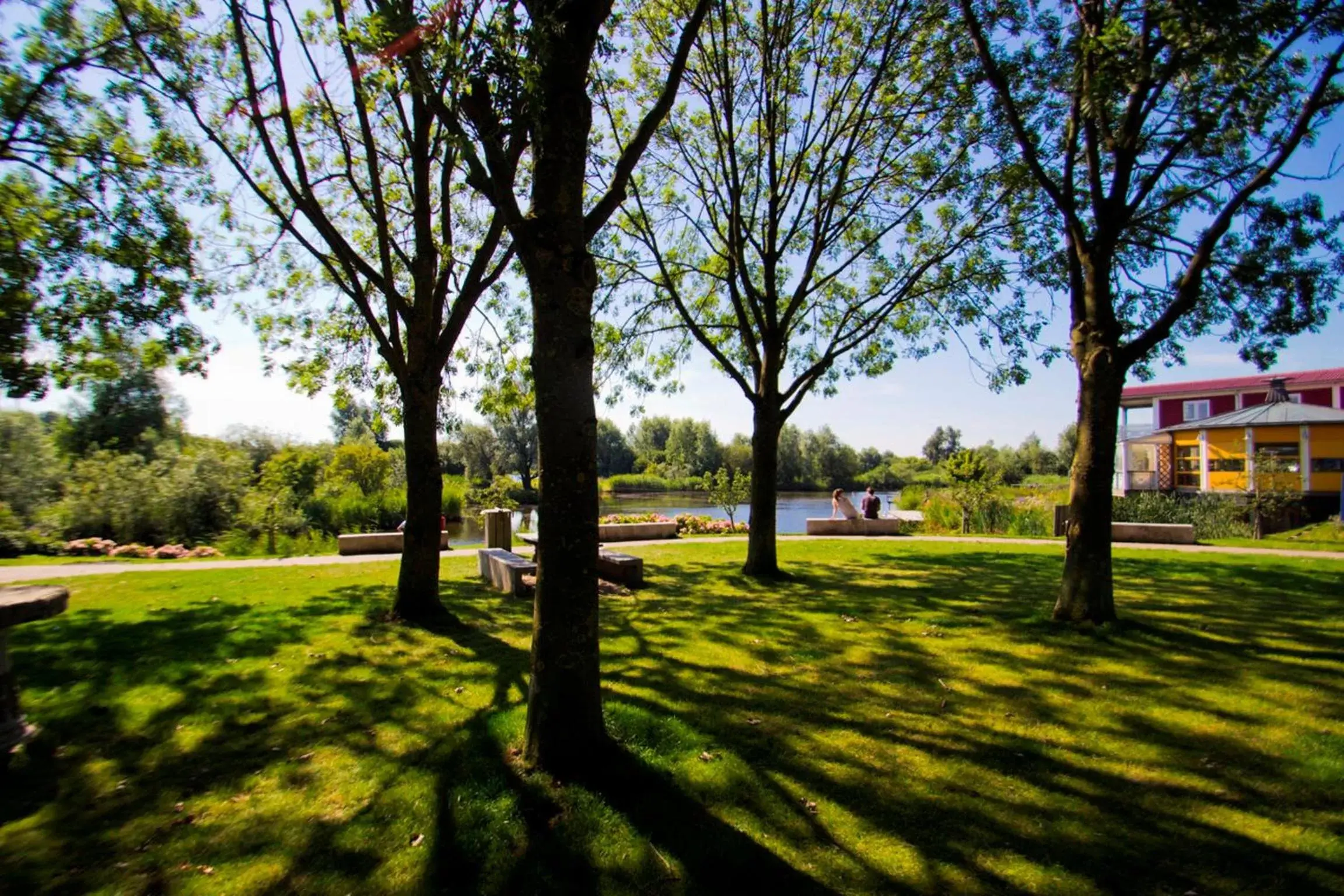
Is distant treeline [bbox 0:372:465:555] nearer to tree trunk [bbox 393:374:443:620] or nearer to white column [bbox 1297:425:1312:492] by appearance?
tree trunk [bbox 393:374:443:620]

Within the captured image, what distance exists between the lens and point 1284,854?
290 cm

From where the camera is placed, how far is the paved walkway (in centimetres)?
1046

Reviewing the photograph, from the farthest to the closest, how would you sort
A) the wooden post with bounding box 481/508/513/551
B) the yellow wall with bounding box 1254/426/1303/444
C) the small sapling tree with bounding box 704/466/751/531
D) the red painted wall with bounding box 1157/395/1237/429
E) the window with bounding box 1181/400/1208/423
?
the window with bounding box 1181/400/1208/423
the red painted wall with bounding box 1157/395/1237/429
the yellow wall with bounding box 1254/426/1303/444
the small sapling tree with bounding box 704/466/751/531
the wooden post with bounding box 481/508/513/551

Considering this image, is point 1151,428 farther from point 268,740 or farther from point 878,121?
A: point 268,740

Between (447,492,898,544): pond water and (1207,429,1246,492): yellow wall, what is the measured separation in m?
12.9

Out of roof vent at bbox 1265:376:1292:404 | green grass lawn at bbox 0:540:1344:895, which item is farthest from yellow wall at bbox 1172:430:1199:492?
green grass lawn at bbox 0:540:1344:895

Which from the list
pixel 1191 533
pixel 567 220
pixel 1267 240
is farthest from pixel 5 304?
pixel 1191 533

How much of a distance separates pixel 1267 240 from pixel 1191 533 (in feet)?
32.2

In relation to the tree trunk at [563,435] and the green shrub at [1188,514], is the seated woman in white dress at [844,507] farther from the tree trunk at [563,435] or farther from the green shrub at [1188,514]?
the tree trunk at [563,435]

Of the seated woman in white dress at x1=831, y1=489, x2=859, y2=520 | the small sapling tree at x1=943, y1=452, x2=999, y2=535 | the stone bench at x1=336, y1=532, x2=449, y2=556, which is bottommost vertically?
the stone bench at x1=336, y1=532, x2=449, y2=556

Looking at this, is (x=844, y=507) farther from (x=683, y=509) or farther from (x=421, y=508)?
(x=683, y=509)

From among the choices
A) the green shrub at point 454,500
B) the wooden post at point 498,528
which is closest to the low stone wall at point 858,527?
the wooden post at point 498,528

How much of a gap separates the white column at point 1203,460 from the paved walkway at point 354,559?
16.0m

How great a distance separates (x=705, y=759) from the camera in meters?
3.84
